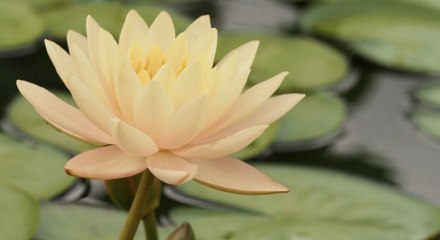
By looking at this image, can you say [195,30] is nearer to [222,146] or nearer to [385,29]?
[222,146]

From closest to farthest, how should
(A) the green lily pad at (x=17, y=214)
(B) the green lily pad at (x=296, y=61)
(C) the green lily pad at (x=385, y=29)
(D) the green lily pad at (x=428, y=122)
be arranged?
1. (A) the green lily pad at (x=17, y=214)
2. (D) the green lily pad at (x=428, y=122)
3. (B) the green lily pad at (x=296, y=61)
4. (C) the green lily pad at (x=385, y=29)

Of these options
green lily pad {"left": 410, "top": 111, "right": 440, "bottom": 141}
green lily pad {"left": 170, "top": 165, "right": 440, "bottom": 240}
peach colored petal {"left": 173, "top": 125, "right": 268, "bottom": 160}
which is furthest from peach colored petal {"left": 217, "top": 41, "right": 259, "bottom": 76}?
green lily pad {"left": 410, "top": 111, "right": 440, "bottom": 141}

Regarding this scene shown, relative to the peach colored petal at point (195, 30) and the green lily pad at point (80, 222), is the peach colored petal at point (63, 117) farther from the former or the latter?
the green lily pad at point (80, 222)

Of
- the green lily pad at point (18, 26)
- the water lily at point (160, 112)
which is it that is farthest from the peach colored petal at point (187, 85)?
the green lily pad at point (18, 26)

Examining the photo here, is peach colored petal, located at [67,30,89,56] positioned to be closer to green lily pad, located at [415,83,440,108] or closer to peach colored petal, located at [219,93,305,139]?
peach colored petal, located at [219,93,305,139]

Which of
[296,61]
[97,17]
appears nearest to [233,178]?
[296,61]
